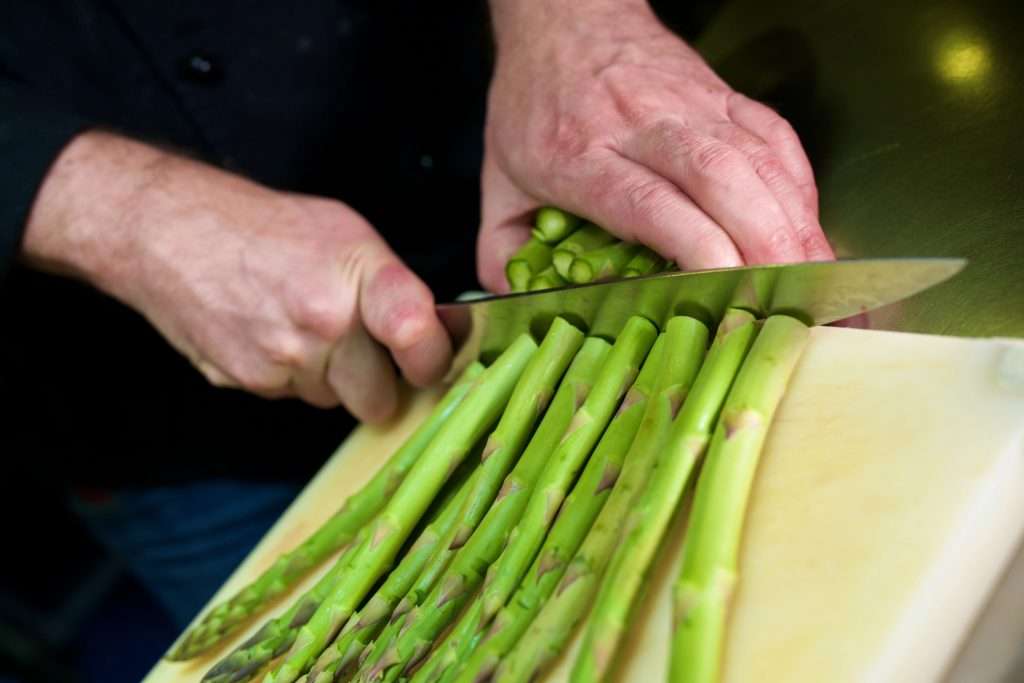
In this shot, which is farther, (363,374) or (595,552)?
(363,374)

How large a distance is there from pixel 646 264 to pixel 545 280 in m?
0.16

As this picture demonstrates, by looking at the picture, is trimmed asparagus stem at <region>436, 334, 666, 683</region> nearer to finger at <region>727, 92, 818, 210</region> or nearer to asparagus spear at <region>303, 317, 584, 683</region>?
asparagus spear at <region>303, 317, 584, 683</region>

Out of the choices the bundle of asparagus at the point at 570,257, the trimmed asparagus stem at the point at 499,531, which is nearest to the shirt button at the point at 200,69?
the bundle of asparagus at the point at 570,257

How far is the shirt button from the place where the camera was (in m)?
1.70

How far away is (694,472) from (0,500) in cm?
328

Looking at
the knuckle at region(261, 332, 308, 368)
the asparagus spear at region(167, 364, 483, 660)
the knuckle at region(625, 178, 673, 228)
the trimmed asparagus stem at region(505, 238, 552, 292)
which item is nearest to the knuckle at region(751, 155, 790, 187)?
the knuckle at region(625, 178, 673, 228)

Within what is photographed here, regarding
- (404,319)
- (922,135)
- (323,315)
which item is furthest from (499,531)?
(922,135)

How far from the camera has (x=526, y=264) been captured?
133 centimetres

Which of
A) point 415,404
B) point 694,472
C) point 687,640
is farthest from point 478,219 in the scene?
point 687,640

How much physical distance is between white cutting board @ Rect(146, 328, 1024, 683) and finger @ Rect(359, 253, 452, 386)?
0.52m

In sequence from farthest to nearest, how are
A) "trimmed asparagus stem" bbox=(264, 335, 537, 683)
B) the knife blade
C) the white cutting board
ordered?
1. "trimmed asparagus stem" bbox=(264, 335, 537, 683)
2. the knife blade
3. the white cutting board

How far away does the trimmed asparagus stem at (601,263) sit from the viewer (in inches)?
48.3

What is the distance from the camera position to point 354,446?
1536mm

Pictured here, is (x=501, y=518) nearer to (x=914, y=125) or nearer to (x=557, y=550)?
(x=557, y=550)
